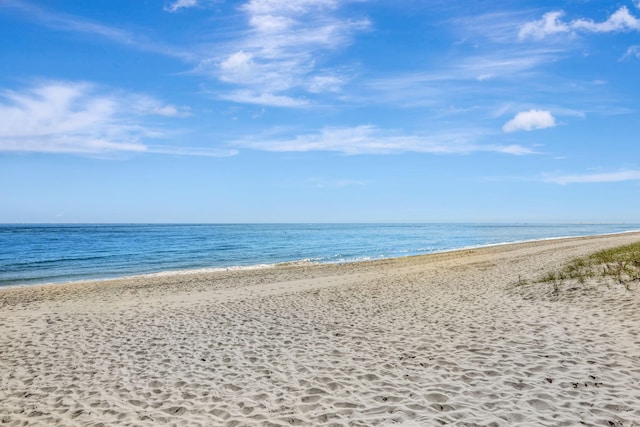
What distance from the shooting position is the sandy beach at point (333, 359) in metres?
6.51

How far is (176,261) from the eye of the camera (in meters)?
38.4

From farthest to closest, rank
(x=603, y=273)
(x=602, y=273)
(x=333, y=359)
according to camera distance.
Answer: (x=602, y=273), (x=603, y=273), (x=333, y=359)

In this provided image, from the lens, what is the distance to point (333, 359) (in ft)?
29.4

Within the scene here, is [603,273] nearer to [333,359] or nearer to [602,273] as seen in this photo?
[602,273]

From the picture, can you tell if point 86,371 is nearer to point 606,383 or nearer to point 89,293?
point 606,383

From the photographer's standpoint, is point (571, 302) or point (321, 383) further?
point (571, 302)

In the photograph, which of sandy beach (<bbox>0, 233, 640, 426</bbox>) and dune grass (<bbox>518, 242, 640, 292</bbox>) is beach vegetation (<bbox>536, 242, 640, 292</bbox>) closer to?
dune grass (<bbox>518, 242, 640, 292</bbox>)

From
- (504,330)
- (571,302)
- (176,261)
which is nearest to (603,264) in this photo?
(571,302)

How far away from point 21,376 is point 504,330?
10853mm

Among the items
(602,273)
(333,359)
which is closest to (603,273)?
(602,273)

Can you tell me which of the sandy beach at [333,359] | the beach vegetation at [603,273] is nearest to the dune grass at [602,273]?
the beach vegetation at [603,273]

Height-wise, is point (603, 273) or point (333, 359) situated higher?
point (603, 273)

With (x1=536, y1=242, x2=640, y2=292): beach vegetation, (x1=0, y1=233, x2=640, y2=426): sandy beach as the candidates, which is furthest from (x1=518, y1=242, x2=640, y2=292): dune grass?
(x1=0, y1=233, x2=640, y2=426): sandy beach

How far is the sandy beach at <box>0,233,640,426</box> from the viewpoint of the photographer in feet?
21.4
